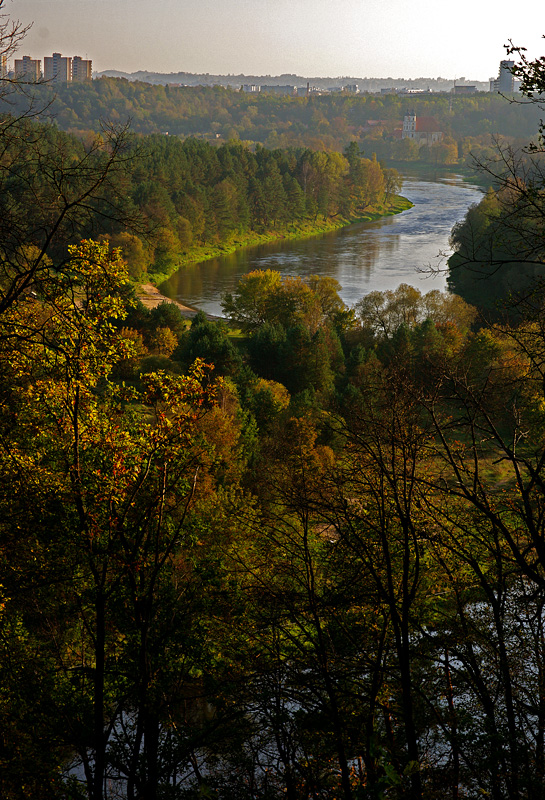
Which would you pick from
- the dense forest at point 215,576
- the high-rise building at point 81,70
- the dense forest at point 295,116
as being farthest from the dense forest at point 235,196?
the high-rise building at point 81,70

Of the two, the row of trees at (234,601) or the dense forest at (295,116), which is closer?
the row of trees at (234,601)

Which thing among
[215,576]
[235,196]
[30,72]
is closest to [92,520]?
[215,576]

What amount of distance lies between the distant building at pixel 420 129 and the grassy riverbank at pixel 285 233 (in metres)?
57.4

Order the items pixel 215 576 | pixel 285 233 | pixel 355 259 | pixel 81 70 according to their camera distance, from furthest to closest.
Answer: pixel 81 70, pixel 285 233, pixel 355 259, pixel 215 576

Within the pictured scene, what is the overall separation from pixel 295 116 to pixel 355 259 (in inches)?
4773

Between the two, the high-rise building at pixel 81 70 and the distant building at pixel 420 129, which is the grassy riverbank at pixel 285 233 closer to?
the distant building at pixel 420 129

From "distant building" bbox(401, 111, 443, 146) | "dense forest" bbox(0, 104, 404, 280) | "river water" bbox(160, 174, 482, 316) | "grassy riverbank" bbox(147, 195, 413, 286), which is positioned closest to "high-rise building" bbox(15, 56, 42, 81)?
"river water" bbox(160, 174, 482, 316)

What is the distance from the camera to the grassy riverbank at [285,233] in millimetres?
57959

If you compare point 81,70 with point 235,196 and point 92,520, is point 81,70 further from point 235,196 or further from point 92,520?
point 92,520

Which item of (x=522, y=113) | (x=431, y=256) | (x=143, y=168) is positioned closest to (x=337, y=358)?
(x=431, y=256)

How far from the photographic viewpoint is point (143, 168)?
5825 centimetres

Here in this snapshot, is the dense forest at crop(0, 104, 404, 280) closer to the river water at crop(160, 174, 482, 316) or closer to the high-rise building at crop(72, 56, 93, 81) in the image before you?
the river water at crop(160, 174, 482, 316)

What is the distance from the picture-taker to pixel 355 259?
51906mm

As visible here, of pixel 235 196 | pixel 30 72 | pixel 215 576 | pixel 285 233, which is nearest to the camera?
pixel 30 72
